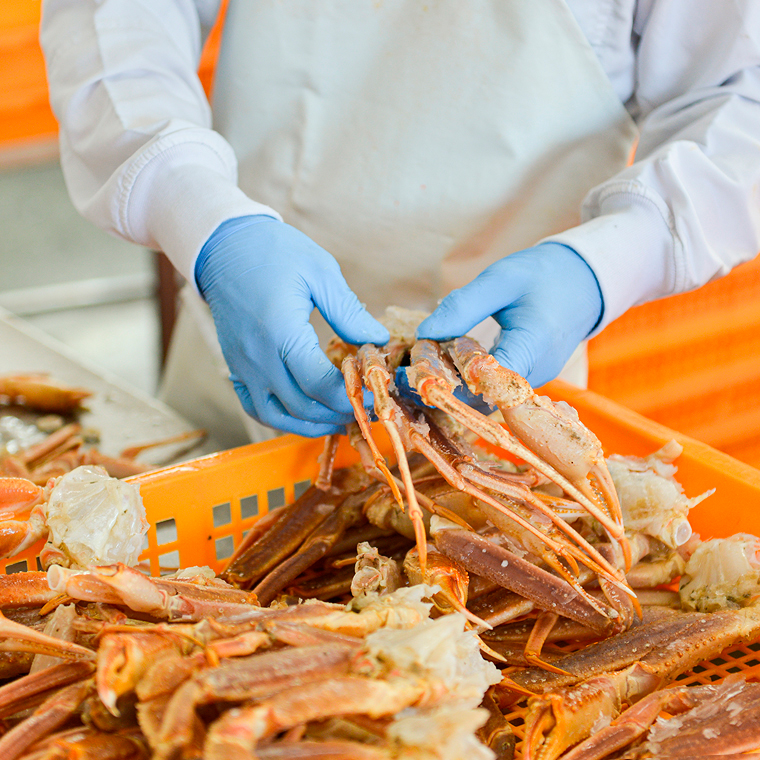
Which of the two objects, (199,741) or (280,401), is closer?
(199,741)

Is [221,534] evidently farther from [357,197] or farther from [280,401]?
[357,197]

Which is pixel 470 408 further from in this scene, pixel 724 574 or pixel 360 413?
pixel 724 574

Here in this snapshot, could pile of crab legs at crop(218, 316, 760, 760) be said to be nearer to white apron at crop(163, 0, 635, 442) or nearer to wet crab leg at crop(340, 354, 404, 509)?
wet crab leg at crop(340, 354, 404, 509)

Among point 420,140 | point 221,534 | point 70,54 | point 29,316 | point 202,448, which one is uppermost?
point 70,54

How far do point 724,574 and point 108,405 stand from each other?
4.80 ft

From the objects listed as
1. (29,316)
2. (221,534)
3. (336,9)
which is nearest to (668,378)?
(336,9)

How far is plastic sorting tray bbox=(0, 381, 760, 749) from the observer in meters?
1.10

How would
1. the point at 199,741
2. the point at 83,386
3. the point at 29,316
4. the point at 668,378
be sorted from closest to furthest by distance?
the point at 199,741
the point at 83,386
the point at 668,378
the point at 29,316

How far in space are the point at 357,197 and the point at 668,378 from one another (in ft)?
4.93

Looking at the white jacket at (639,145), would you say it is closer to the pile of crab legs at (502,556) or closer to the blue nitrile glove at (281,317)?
the blue nitrile glove at (281,317)

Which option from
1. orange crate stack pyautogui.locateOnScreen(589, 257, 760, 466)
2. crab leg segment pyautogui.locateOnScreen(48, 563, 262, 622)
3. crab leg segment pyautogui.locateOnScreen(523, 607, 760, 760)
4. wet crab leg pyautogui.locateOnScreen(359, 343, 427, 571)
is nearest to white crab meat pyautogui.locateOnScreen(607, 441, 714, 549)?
crab leg segment pyautogui.locateOnScreen(523, 607, 760, 760)

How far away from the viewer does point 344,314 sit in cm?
113

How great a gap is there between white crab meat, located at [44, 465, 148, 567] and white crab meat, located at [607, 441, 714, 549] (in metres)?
0.69

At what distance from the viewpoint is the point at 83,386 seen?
1977 mm
